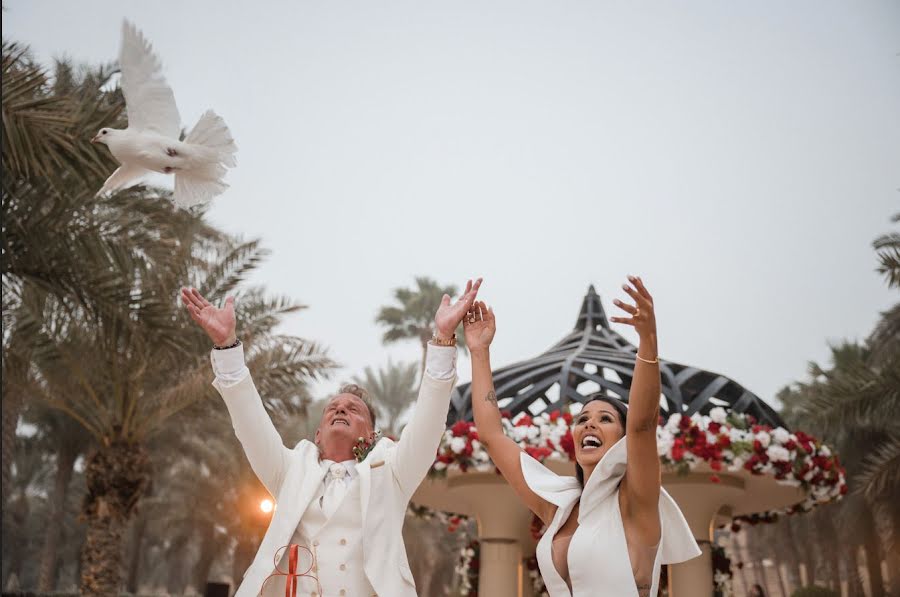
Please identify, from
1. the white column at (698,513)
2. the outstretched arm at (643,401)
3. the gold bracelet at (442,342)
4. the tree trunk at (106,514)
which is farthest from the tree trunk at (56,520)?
the outstretched arm at (643,401)

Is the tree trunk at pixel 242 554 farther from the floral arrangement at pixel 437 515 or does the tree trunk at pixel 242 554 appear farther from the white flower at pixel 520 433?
the white flower at pixel 520 433

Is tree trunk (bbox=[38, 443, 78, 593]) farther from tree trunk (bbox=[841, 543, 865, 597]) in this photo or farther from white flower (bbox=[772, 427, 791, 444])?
tree trunk (bbox=[841, 543, 865, 597])

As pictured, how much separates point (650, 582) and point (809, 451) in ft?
18.0

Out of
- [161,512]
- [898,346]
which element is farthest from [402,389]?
[898,346]

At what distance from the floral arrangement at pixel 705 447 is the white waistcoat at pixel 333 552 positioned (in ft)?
13.2

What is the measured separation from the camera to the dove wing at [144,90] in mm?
4164

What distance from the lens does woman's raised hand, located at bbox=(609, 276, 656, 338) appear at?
115 inches

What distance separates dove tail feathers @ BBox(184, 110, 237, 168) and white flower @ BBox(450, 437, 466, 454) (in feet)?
14.8

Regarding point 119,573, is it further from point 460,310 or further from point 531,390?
point 460,310

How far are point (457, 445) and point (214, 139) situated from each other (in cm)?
458

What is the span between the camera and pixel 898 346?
22766mm

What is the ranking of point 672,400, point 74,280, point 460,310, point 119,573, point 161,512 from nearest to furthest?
1. point 460,310
2. point 672,400
3. point 74,280
4. point 119,573
5. point 161,512

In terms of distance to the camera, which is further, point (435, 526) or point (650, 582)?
point (435, 526)

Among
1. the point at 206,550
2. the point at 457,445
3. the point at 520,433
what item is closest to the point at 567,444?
the point at 520,433
